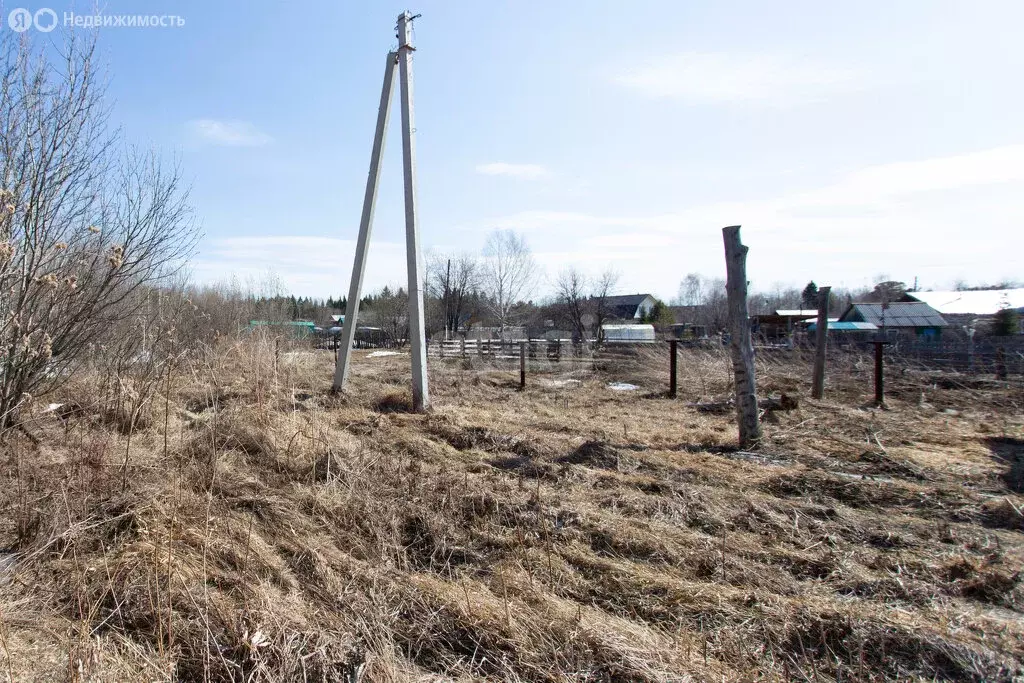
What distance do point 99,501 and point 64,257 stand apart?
3.59 m

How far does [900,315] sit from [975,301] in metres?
4.60

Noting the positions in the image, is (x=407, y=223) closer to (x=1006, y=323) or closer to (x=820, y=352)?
(x=820, y=352)

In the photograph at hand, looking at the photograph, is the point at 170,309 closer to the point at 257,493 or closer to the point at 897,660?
the point at 257,493

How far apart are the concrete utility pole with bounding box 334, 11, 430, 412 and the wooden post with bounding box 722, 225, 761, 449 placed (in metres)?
4.40

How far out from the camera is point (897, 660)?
2.49m

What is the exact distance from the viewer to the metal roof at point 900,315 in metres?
38.4

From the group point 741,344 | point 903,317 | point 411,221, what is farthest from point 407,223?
point 903,317

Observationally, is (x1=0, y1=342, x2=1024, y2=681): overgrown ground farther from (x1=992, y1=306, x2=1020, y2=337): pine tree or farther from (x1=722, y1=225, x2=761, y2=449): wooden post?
(x1=992, y1=306, x2=1020, y2=337): pine tree

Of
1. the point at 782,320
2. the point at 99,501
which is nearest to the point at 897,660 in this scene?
the point at 99,501

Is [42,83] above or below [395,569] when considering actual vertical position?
above

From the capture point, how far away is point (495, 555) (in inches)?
147

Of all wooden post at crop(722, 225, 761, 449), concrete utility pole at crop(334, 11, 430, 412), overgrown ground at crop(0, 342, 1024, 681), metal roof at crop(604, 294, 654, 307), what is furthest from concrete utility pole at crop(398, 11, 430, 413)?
metal roof at crop(604, 294, 654, 307)

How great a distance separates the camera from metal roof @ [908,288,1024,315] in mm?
38250

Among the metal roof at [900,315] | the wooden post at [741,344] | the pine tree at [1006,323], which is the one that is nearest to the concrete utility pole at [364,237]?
the wooden post at [741,344]
